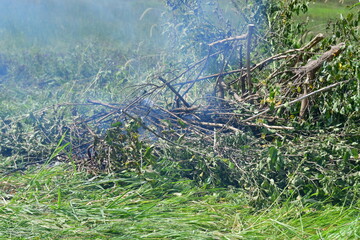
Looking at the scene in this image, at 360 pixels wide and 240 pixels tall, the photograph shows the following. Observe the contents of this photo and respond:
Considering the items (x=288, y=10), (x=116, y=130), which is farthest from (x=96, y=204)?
(x=288, y=10)

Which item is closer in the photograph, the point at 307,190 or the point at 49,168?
the point at 307,190

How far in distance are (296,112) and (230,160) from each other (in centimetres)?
69

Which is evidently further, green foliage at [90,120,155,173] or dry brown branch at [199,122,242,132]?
dry brown branch at [199,122,242,132]

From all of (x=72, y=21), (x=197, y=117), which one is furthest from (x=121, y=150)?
(x=72, y=21)

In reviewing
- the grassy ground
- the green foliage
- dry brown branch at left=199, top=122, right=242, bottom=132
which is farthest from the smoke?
the grassy ground

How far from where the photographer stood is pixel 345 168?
9.47ft

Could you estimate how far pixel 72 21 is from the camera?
991cm

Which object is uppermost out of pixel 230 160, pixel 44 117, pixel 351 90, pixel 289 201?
pixel 44 117

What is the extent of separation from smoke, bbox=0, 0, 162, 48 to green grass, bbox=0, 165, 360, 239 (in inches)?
231

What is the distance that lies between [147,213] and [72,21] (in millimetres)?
8126

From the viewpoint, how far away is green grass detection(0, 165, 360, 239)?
232cm

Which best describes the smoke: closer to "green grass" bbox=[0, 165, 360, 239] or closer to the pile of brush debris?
the pile of brush debris

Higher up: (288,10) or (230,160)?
(288,10)

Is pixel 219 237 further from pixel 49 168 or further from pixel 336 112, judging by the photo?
pixel 49 168
